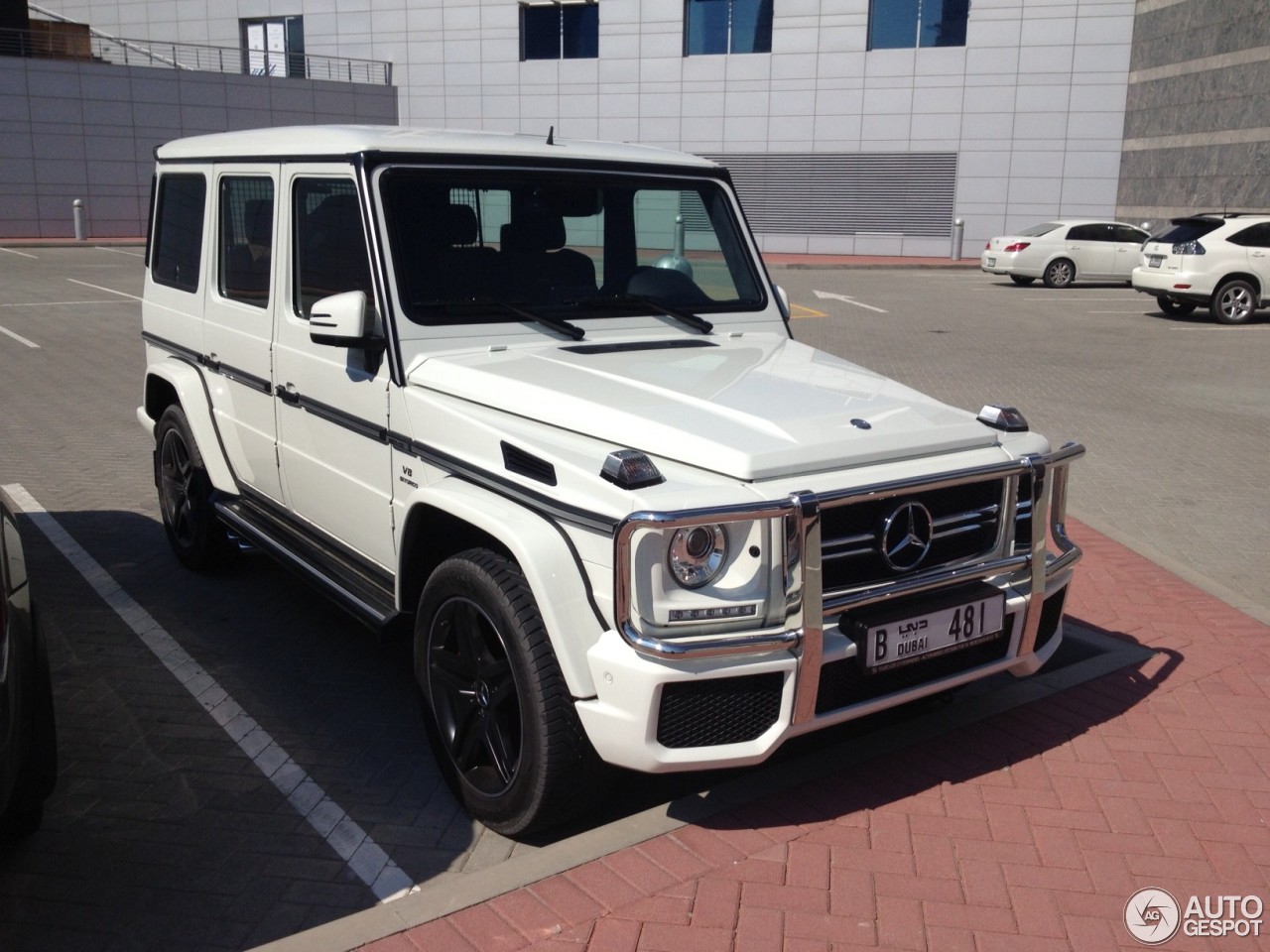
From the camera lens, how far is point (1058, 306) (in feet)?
71.6

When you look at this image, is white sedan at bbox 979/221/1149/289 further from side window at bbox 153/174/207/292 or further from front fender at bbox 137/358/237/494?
front fender at bbox 137/358/237/494

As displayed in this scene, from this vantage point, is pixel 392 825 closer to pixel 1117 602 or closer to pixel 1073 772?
pixel 1073 772

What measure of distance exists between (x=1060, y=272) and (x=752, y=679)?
24567mm

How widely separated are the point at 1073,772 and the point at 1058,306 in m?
19.2

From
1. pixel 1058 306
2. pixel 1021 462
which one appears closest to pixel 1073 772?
pixel 1021 462

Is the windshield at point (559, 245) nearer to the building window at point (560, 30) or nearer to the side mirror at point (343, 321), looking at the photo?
the side mirror at point (343, 321)

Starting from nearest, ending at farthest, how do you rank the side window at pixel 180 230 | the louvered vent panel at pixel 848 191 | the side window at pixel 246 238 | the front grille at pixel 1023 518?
the front grille at pixel 1023 518
the side window at pixel 246 238
the side window at pixel 180 230
the louvered vent panel at pixel 848 191

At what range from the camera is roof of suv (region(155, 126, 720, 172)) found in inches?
173

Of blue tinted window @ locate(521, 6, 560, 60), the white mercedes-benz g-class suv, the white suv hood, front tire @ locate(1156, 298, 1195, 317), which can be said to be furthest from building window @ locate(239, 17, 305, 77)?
the white suv hood

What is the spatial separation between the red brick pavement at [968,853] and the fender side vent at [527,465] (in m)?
1.17

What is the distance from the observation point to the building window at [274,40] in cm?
3916

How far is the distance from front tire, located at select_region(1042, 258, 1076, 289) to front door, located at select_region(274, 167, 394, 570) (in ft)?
76.9

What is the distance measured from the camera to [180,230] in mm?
6102

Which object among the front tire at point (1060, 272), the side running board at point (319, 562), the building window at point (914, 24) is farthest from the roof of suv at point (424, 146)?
the building window at point (914, 24)
